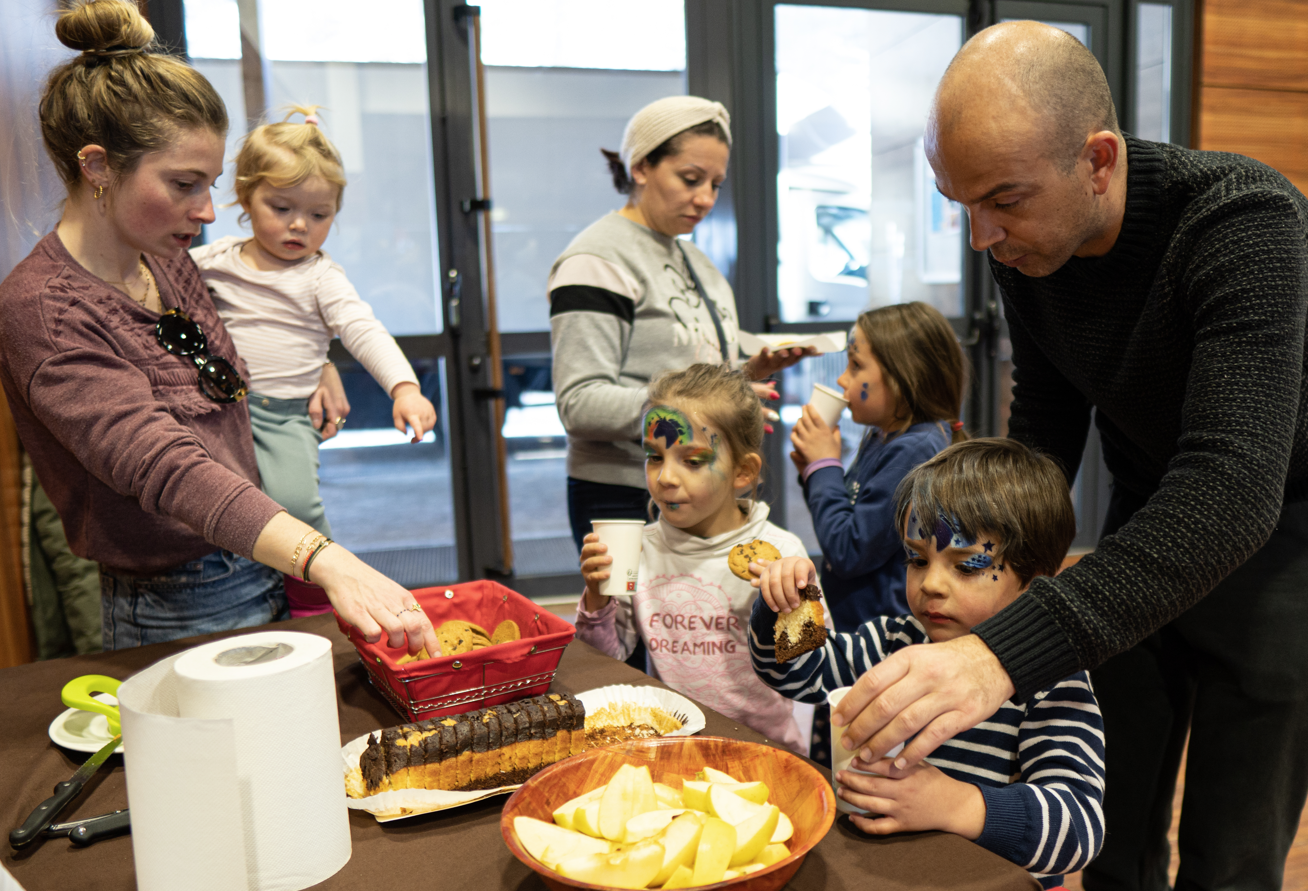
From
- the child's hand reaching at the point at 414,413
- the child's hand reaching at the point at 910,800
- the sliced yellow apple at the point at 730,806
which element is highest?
the child's hand reaching at the point at 414,413

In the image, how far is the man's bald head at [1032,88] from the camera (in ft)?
3.58

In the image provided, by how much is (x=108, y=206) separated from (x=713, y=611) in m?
1.20

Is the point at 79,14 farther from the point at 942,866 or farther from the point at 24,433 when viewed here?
the point at 942,866

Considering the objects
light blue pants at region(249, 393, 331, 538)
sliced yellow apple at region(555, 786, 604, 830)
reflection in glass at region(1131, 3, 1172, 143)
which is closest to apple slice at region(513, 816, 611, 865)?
sliced yellow apple at region(555, 786, 604, 830)

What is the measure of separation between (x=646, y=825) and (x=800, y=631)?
451mm

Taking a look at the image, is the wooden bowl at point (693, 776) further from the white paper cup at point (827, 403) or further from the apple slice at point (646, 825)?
the white paper cup at point (827, 403)

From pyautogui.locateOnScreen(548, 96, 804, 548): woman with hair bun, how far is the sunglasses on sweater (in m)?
0.71

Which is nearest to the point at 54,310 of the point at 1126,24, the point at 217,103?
the point at 217,103

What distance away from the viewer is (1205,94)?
459 cm

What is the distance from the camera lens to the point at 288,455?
74.4 inches

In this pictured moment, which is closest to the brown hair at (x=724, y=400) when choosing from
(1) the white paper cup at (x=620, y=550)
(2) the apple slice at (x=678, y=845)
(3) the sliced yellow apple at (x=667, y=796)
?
(1) the white paper cup at (x=620, y=550)

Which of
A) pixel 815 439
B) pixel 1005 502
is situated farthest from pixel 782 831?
pixel 815 439

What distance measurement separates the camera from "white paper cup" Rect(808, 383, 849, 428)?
2.04 meters

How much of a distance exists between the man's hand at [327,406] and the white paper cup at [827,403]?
41.9 inches
